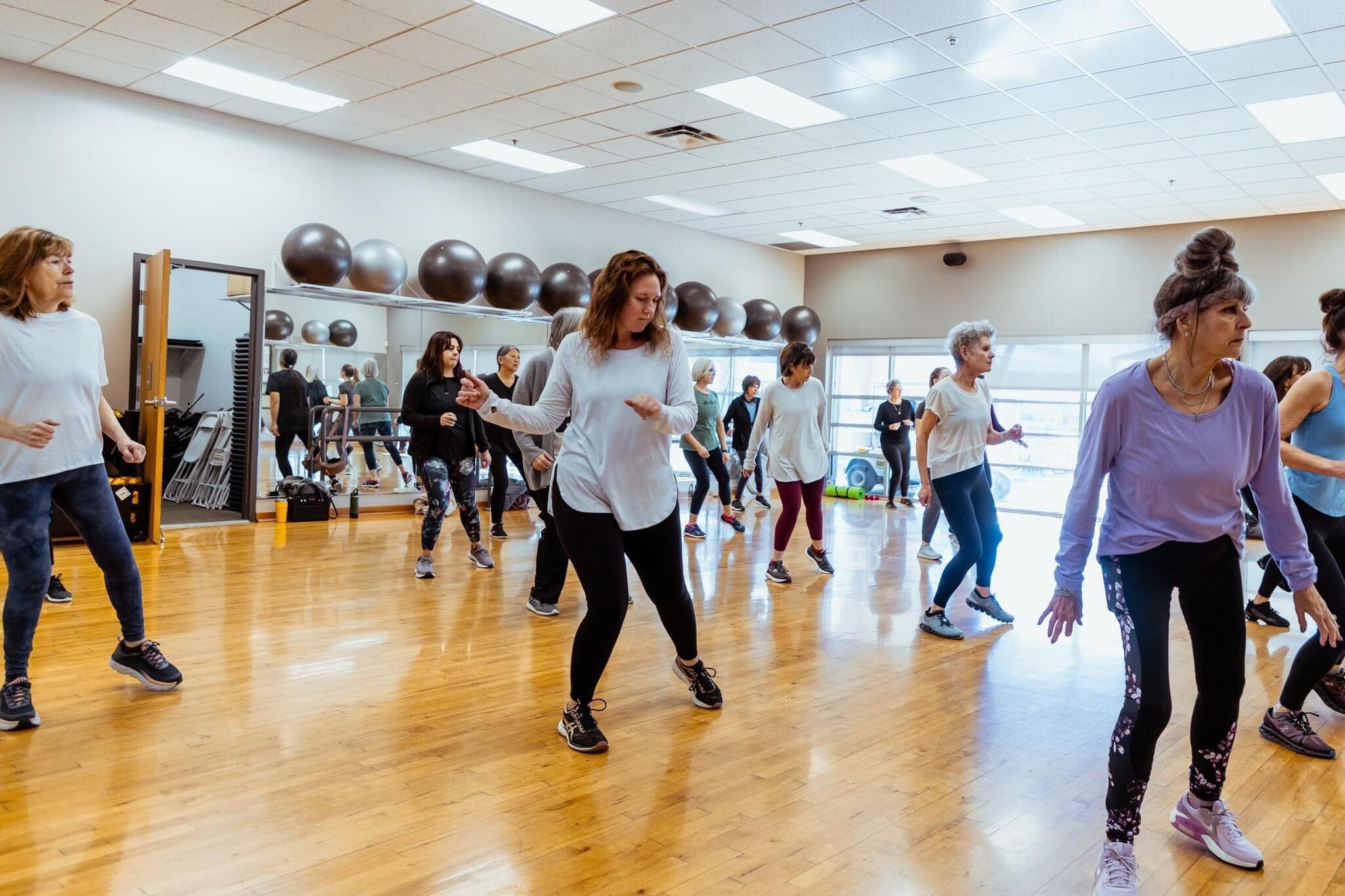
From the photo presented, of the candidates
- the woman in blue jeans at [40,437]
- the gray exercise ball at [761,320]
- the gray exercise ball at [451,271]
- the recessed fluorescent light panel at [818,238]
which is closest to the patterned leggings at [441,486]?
the woman in blue jeans at [40,437]

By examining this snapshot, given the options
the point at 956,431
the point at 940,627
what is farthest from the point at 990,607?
the point at 956,431

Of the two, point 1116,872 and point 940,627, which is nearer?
point 1116,872

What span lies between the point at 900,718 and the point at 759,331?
937 centimetres

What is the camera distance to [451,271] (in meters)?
9.03

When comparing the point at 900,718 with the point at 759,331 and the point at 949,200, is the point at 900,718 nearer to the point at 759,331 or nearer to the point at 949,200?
the point at 949,200

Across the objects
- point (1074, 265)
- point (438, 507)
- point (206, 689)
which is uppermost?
point (1074, 265)

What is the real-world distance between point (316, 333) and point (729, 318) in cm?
483

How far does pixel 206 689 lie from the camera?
12.0ft

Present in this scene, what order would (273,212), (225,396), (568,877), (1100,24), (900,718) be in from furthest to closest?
(225,396), (273,212), (1100,24), (900,718), (568,877)

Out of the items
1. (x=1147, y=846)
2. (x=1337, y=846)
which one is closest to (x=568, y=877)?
(x=1147, y=846)

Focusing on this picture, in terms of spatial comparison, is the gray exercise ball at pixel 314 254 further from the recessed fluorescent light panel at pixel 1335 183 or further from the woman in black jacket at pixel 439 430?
the recessed fluorescent light panel at pixel 1335 183

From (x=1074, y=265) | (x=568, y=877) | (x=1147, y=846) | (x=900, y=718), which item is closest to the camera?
(x=568, y=877)

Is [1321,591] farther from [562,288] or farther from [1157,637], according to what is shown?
[562,288]

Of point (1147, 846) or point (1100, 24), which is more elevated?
point (1100, 24)
